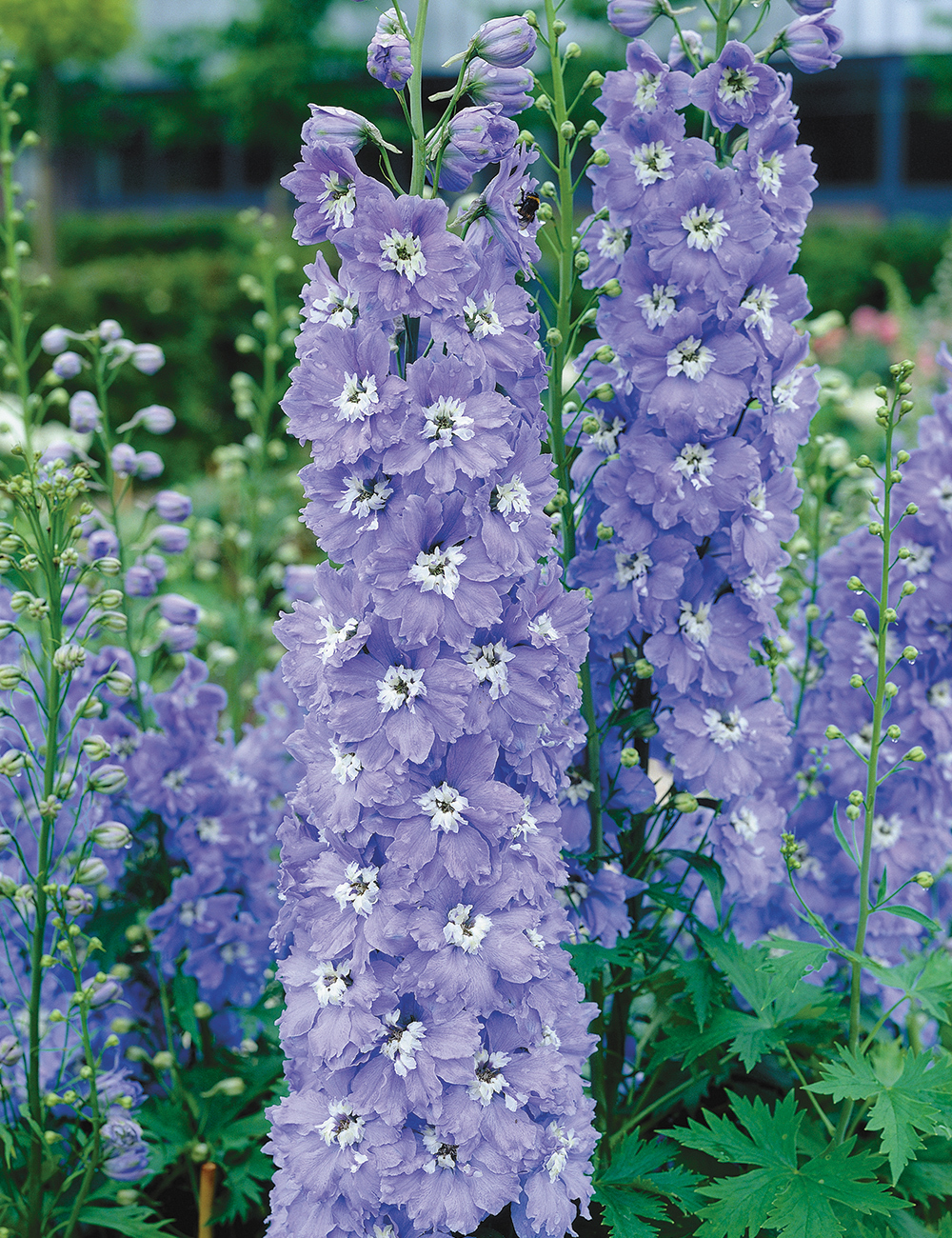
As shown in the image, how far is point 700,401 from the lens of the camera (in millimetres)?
1860

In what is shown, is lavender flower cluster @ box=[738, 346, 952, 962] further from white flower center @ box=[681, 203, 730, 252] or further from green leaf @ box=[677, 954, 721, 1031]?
white flower center @ box=[681, 203, 730, 252]

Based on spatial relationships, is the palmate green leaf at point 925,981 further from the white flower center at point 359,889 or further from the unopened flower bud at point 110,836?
the unopened flower bud at point 110,836

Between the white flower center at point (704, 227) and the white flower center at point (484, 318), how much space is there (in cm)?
44

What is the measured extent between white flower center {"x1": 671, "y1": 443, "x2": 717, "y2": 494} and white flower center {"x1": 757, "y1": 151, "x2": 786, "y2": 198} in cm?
43

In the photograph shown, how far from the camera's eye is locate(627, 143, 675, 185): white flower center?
1.87m

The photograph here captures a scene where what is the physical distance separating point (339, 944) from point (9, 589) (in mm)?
1295

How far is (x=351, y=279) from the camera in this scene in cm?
153

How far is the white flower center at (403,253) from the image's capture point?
1.49 m

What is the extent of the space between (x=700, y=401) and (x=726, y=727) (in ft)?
1.78

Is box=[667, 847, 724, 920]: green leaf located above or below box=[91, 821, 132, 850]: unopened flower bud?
below

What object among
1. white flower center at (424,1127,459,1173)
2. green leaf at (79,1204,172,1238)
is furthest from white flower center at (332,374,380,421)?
green leaf at (79,1204,172,1238)

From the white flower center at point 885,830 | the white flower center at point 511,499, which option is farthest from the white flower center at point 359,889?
the white flower center at point 885,830

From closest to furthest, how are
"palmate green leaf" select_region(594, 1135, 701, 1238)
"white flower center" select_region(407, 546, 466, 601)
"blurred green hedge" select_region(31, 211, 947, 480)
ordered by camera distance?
"white flower center" select_region(407, 546, 466, 601) < "palmate green leaf" select_region(594, 1135, 701, 1238) < "blurred green hedge" select_region(31, 211, 947, 480)

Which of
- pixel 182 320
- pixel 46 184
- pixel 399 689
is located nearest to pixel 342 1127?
pixel 399 689
